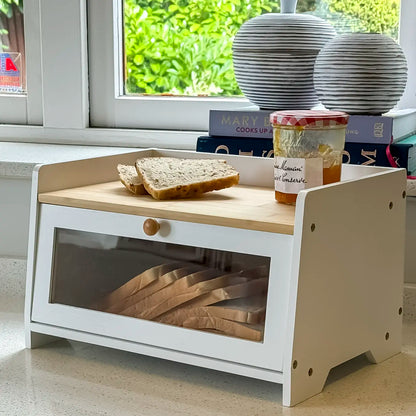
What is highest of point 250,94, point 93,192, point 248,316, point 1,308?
point 250,94

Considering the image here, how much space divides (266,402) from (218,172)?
1.15 feet

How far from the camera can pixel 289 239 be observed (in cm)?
106

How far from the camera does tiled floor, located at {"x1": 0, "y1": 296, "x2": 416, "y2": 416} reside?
1.08 metres

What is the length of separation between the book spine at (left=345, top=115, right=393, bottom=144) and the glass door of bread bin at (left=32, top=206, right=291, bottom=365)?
37 cm

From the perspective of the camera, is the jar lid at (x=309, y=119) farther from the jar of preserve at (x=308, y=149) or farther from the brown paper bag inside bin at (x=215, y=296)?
the brown paper bag inside bin at (x=215, y=296)

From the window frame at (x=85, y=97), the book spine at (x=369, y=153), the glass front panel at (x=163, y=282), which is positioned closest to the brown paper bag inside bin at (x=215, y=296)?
the glass front panel at (x=163, y=282)

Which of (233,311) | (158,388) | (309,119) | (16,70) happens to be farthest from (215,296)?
(16,70)

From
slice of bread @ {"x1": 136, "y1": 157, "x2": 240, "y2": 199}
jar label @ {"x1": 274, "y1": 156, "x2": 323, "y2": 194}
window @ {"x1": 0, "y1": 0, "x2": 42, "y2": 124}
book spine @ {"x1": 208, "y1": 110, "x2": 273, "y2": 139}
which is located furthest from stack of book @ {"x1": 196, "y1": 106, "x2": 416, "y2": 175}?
window @ {"x1": 0, "y1": 0, "x2": 42, "y2": 124}

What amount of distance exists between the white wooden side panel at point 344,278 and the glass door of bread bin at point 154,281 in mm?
42

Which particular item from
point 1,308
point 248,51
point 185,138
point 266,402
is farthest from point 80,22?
point 266,402

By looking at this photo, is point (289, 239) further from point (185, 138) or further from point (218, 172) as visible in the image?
point (185, 138)

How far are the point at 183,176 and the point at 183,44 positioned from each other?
23.7 inches

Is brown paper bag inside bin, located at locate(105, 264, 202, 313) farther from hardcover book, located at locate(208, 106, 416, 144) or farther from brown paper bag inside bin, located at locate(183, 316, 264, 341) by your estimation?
hardcover book, located at locate(208, 106, 416, 144)

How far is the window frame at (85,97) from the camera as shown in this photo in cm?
180
